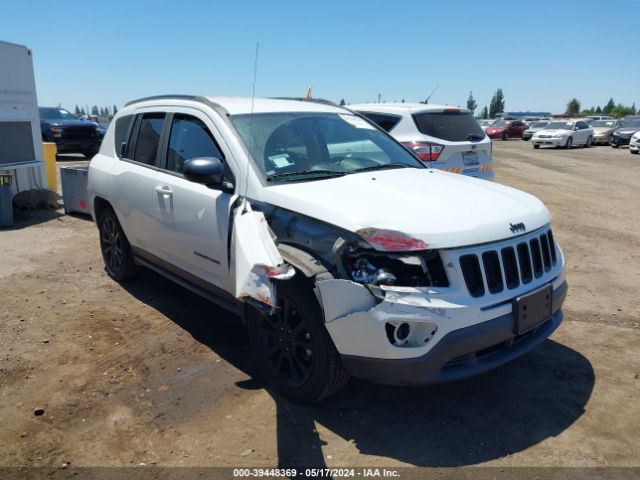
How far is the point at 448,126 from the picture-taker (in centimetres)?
797

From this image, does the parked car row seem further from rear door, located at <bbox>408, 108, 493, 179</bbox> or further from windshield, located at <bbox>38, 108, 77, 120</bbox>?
rear door, located at <bbox>408, 108, 493, 179</bbox>

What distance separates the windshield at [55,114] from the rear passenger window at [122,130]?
531 inches

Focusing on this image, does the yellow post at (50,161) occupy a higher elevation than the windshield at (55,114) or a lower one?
lower

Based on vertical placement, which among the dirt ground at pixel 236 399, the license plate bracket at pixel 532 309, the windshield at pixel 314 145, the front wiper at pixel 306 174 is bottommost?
the dirt ground at pixel 236 399

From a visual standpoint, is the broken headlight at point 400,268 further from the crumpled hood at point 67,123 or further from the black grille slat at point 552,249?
the crumpled hood at point 67,123

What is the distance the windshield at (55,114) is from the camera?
55.9ft

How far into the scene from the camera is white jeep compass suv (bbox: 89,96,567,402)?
282 cm

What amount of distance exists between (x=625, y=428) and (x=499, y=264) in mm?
1264

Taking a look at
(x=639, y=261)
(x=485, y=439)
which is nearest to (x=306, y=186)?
(x=485, y=439)

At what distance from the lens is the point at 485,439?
9.98ft

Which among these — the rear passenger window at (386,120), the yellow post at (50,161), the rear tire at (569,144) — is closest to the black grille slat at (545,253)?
the rear passenger window at (386,120)

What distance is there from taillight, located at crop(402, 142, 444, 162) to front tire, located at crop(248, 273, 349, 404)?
192 inches

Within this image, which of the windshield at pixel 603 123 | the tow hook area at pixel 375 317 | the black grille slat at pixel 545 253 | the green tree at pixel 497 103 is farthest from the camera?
the green tree at pixel 497 103

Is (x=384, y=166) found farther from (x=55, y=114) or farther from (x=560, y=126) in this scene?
(x=560, y=126)
